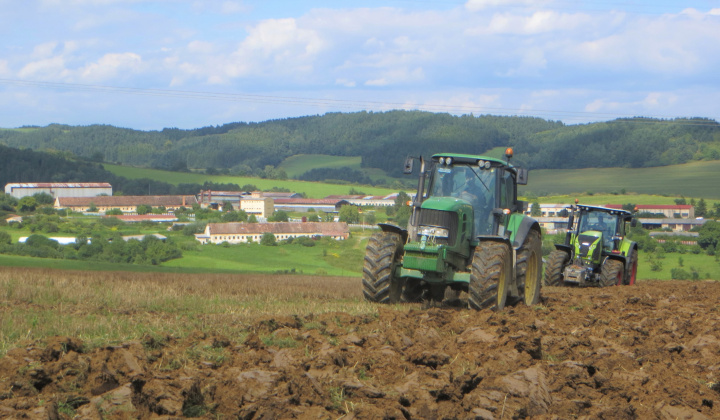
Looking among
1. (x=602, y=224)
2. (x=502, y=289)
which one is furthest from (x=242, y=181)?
(x=502, y=289)

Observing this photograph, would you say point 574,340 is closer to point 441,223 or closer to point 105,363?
point 441,223

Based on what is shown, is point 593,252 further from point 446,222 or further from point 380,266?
point 380,266

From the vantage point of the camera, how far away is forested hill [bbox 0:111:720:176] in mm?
107188

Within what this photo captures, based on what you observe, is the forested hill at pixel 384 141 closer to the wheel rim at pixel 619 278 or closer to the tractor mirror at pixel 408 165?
→ the wheel rim at pixel 619 278

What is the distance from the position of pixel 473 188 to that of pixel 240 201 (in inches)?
2994

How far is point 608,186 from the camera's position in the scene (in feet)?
282

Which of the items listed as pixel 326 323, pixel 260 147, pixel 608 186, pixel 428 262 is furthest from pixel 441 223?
pixel 260 147

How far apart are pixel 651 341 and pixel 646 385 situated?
107 inches

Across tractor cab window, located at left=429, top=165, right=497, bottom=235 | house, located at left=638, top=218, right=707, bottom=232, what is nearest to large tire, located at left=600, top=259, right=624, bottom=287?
tractor cab window, located at left=429, top=165, right=497, bottom=235

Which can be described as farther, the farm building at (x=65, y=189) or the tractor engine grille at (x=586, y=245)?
the farm building at (x=65, y=189)

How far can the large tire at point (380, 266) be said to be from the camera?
11.6 meters

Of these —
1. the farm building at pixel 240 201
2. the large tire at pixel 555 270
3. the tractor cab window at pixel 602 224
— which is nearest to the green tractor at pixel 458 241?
the large tire at pixel 555 270

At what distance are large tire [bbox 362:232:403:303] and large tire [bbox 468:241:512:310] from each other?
1.35 metres

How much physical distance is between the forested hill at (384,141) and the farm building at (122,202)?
2812cm
